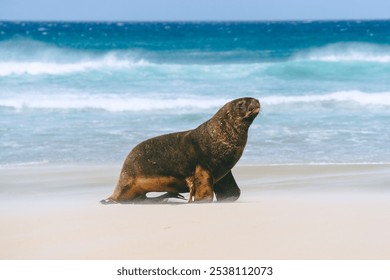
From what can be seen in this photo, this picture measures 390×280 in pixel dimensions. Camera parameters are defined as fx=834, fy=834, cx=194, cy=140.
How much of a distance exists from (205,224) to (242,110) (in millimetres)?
1484

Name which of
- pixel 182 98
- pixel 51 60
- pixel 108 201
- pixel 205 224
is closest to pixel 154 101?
pixel 182 98

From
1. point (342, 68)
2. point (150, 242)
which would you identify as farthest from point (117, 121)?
point (342, 68)

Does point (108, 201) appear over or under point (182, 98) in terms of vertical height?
under

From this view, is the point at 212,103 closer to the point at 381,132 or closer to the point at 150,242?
the point at 381,132

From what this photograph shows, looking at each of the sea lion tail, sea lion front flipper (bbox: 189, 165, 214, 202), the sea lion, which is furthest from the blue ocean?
sea lion front flipper (bbox: 189, 165, 214, 202)

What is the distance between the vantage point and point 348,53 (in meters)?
33.6

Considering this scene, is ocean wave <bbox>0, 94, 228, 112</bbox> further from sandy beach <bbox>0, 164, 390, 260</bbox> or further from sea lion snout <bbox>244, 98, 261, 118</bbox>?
sea lion snout <bbox>244, 98, 261, 118</bbox>

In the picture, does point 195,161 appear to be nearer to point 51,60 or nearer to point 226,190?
point 226,190

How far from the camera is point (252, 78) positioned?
82.0 feet

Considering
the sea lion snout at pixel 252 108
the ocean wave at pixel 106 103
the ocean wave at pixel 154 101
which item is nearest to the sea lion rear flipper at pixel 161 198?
the sea lion snout at pixel 252 108

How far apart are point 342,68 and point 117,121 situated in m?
13.2

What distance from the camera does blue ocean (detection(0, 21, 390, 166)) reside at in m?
11.7

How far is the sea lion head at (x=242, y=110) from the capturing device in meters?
7.36

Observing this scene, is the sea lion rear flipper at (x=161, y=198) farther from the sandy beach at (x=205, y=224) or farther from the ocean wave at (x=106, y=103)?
the ocean wave at (x=106, y=103)
